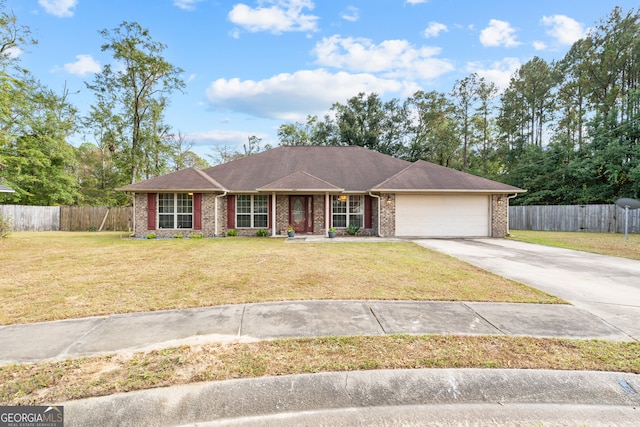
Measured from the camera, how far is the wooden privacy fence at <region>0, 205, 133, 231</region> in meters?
18.6

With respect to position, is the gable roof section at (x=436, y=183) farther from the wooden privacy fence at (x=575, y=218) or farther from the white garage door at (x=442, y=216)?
the wooden privacy fence at (x=575, y=218)

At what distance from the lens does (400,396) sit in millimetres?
2293

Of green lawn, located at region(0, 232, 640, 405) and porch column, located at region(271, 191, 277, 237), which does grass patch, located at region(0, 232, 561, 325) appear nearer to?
green lawn, located at region(0, 232, 640, 405)

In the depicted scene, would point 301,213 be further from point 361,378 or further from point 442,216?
point 361,378

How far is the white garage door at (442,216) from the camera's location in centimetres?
1415

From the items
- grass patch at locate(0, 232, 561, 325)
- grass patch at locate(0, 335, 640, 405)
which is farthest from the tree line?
grass patch at locate(0, 335, 640, 405)

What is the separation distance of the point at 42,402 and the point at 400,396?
8.89ft

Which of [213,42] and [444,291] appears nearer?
[444,291]

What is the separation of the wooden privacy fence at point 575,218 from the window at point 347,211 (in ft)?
45.7

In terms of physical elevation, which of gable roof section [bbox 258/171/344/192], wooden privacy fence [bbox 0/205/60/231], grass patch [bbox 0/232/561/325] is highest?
gable roof section [bbox 258/171/344/192]

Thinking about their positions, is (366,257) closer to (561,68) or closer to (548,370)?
(548,370)

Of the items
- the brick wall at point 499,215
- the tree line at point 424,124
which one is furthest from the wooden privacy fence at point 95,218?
the brick wall at point 499,215

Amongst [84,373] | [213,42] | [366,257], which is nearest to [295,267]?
[366,257]

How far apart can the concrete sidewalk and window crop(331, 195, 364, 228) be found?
10691 millimetres
